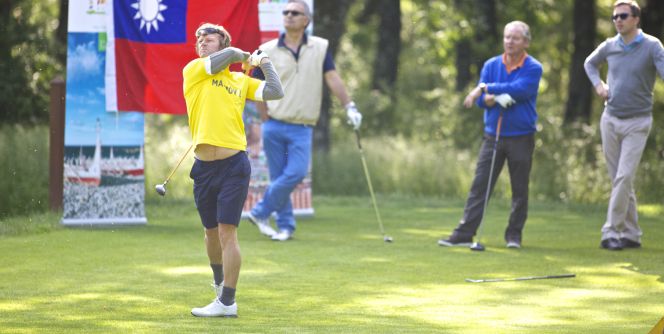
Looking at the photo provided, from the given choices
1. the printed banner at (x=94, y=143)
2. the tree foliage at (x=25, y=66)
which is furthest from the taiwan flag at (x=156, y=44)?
the tree foliage at (x=25, y=66)

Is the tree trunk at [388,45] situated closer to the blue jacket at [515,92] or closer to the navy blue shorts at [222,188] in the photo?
the blue jacket at [515,92]

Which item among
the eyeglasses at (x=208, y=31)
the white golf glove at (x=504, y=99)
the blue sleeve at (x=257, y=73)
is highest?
the eyeglasses at (x=208, y=31)

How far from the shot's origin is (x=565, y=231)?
12.3 m

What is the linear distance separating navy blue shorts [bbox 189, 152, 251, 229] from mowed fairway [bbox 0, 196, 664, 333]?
60 centimetres

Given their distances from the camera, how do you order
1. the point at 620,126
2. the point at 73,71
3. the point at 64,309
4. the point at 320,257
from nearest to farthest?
the point at 64,309, the point at 320,257, the point at 620,126, the point at 73,71

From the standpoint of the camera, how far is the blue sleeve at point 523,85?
10.5m

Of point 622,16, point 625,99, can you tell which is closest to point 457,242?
point 625,99

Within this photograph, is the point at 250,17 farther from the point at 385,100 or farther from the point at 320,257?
the point at 385,100

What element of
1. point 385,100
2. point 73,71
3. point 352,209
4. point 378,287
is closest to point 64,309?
point 378,287

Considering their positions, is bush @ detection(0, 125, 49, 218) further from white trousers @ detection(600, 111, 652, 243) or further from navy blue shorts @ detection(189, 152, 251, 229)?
navy blue shorts @ detection(189, 152, 251, 229)

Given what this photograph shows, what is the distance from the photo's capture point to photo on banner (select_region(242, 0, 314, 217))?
12531mm

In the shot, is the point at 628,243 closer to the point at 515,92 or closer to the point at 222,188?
the point at 515,92

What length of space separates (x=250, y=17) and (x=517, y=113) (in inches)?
105

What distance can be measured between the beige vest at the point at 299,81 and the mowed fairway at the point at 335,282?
1153 mm
